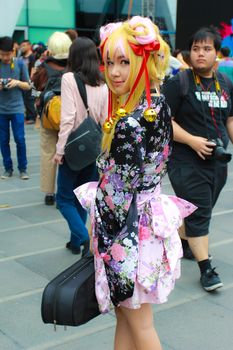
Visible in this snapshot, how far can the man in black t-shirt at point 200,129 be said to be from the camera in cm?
364

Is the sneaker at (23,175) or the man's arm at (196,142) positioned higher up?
the man's arm at (196,142)

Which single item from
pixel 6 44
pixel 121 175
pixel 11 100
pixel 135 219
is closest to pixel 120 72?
pixel 121 175

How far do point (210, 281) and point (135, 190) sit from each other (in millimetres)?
1702

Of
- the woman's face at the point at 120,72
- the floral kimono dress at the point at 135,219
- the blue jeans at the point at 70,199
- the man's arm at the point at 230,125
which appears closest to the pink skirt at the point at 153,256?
the floral kimono dress at the point at 135,219

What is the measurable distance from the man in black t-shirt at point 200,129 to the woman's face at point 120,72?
151cm

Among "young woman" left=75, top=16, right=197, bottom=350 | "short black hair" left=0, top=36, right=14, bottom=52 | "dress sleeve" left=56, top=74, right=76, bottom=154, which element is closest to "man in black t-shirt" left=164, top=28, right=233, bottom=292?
"dress sleeve" left=56, top=74, right=76, bottom=154

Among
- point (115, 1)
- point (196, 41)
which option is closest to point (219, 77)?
point (196, 41)

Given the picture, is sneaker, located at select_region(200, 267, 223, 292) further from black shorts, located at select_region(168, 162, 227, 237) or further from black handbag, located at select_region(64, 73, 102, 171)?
black handbag, located at select_region(64, 73, 102, 171)

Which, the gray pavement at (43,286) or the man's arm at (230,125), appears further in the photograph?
the man's arm at (230,125)

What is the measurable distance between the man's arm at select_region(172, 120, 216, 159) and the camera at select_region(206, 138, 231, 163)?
30 mm

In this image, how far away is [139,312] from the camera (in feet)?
7.38

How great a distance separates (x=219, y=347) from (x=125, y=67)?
1.67 metres

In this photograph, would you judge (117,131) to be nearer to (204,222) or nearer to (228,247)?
(204,222)

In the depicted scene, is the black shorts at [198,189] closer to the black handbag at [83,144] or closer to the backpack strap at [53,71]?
the black handbag at [83,144]
